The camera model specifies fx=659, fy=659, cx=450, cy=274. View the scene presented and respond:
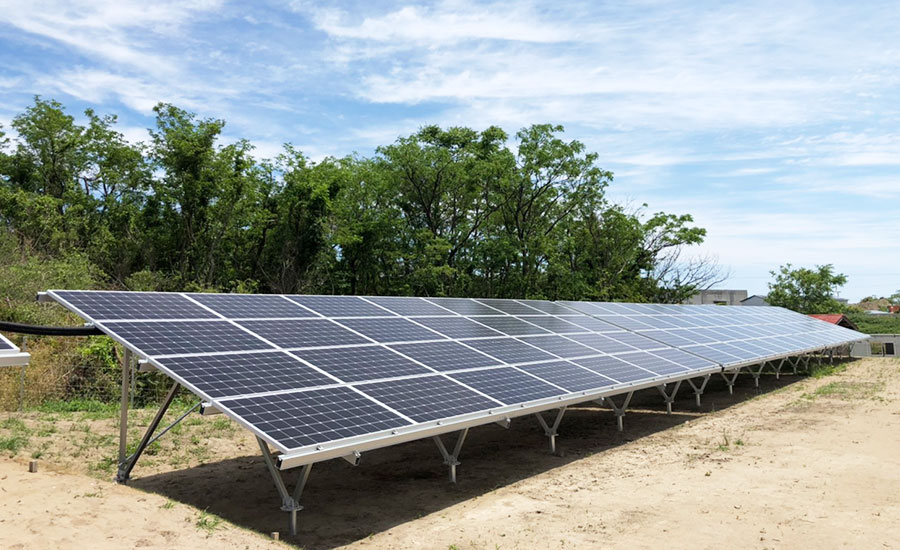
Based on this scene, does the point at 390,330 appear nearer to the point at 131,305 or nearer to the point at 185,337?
the point at 185,337

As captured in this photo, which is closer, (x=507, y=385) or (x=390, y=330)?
(x=507, y=385)

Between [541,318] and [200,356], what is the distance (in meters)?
13.0

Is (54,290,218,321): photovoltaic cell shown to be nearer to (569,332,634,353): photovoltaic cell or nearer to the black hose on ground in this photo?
the black hose on ground

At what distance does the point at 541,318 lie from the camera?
70.3ft

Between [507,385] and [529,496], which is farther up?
[507,385]

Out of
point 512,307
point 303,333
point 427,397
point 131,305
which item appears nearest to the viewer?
point 427,397

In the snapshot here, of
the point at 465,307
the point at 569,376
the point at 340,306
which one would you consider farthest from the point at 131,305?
the point at 465,307

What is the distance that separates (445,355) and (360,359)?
7.88ft

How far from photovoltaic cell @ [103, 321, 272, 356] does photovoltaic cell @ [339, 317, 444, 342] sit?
2.88 meters

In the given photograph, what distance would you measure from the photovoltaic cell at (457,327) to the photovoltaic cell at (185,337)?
5.45 metres

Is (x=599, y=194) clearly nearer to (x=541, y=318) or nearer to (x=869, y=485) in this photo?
(x=541, y=318)

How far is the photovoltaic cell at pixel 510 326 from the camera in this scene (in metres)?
18.2

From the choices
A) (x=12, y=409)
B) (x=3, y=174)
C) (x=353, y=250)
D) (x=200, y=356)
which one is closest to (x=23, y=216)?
(x=3, y=174)

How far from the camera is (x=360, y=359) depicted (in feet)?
40.9
